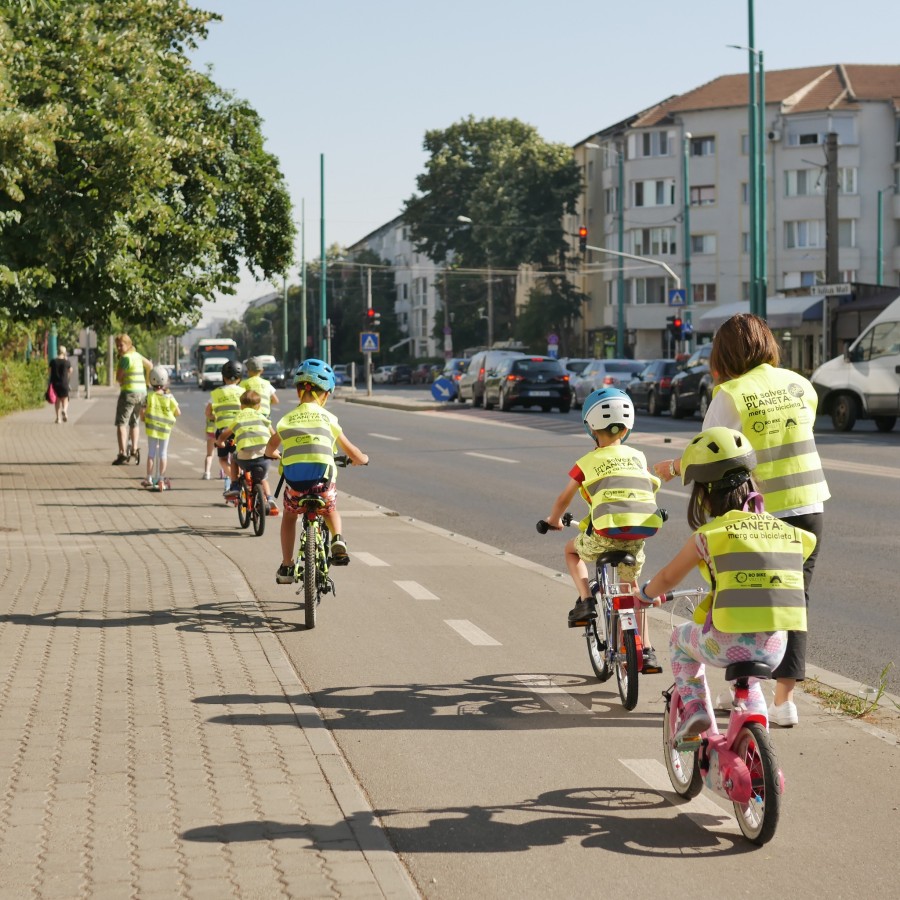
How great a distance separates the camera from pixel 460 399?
51.1 m

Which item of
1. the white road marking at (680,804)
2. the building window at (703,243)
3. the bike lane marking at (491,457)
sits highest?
the building window at (703,243)

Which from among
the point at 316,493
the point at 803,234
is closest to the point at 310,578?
the point at 316,493

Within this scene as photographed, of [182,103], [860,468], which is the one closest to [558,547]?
[860,468]

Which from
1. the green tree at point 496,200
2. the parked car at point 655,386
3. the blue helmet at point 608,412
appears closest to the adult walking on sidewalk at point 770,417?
the blue helmet at point 608,412

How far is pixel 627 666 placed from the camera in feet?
21.6

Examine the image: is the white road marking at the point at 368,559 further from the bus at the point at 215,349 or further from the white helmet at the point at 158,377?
the bus at the point at 215,349

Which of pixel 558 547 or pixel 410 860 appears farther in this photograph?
pixel 558 547

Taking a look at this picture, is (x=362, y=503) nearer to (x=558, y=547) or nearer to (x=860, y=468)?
(x=558, y=547)

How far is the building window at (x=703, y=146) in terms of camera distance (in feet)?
274

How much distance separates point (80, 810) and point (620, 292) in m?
65.6

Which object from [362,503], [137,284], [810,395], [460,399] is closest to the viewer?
[810,395]

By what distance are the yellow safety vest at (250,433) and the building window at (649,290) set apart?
241 ft

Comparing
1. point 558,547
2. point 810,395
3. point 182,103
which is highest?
point 182,103

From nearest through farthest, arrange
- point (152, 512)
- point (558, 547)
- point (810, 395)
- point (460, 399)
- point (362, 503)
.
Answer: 1. point (810, 395)
2. point (558, 547)
3. point (152, 512)
4. point (362, 503)
5. point (460, 399)
